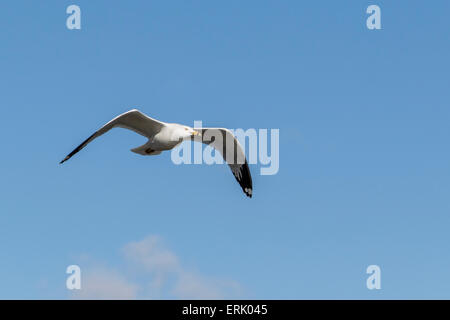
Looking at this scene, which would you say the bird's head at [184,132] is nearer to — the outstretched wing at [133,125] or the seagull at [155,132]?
the seagull at [155,132]

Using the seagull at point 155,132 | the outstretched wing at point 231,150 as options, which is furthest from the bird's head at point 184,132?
the outstretched wing at point 231,150

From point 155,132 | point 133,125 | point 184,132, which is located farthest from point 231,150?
point 133,125

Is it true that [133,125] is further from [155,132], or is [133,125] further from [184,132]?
[184,132]

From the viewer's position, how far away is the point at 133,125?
16.2 m

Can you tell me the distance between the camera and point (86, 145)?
15.1 meters

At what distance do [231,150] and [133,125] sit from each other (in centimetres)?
354

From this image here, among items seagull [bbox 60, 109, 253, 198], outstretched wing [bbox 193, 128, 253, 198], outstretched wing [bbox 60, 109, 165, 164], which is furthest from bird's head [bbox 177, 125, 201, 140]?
outstretched wing [bbox 193, 128, 253, 198]

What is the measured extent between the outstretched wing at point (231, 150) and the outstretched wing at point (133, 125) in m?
1.56

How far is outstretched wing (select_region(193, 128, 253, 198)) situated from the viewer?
58.8 feet
